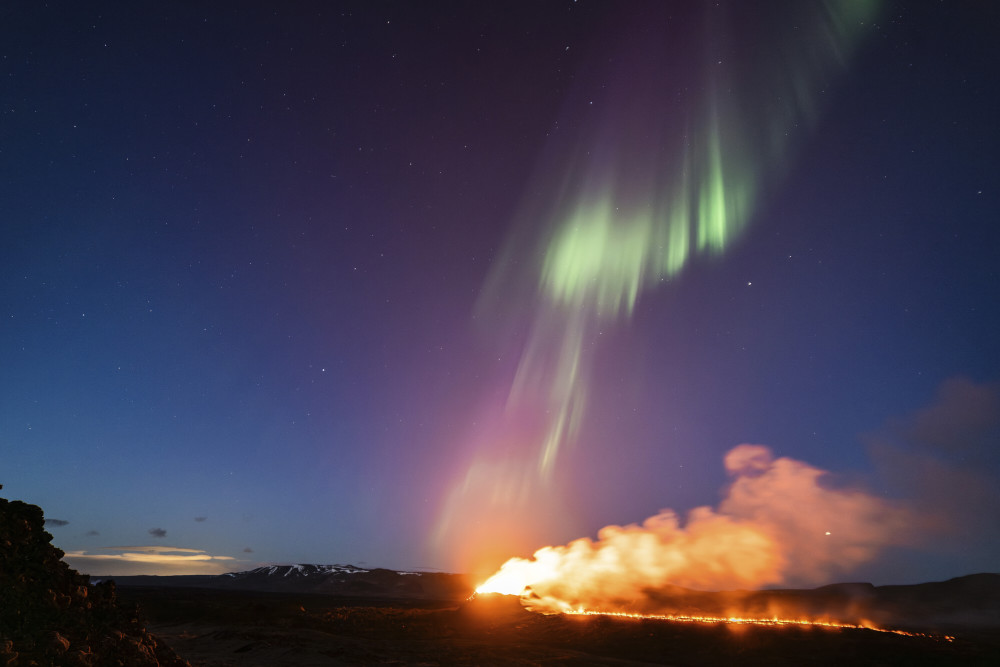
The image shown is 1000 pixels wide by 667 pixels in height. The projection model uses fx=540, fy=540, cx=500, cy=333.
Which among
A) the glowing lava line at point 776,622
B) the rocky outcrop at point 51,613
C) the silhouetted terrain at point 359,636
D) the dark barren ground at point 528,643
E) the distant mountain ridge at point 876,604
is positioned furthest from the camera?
the distant mountain ridge at point 876,604

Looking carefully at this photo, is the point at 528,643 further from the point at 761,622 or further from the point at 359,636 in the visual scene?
the point at 761,622

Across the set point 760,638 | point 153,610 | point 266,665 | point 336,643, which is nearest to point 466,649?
point 336,643

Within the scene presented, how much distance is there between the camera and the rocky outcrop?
14.0 meters

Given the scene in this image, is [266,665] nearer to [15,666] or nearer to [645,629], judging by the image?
[15,666]

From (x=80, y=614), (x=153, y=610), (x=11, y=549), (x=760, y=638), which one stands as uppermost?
(x=11, y=549)

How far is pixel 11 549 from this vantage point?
16.8 metres

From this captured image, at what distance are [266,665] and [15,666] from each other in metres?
24.6

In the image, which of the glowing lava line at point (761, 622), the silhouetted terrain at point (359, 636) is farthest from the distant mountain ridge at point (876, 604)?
the glowing lava line at point (761, 622)

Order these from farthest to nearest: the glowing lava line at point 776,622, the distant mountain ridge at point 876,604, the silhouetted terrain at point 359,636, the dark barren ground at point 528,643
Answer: the distant mountain ridge at point 876,604, the glowing lava line at point 776,622, the dark barren ground at point 528,643, the silhouetted terrain at point 359,636

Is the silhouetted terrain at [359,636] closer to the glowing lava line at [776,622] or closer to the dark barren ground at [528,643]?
the dark barren ground at [528,643]

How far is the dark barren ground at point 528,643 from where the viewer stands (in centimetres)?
3675

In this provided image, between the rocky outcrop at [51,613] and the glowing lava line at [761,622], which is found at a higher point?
the rocky outcrop at [51,613]

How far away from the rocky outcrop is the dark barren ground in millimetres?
18332

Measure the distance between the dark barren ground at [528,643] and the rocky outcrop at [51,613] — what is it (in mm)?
18332
